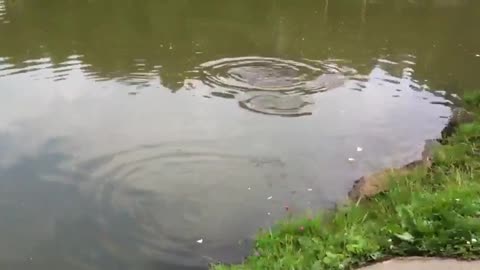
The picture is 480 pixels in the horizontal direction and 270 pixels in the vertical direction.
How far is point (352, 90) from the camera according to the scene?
1100 cm

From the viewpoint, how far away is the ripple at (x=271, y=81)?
10117 millimetres

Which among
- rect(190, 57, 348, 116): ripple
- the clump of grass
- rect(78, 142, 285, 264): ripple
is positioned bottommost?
rect(78, 142, 285, 264): ripple

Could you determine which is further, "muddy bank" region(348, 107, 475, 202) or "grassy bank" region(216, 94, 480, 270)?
"muddy bank" region(348, 107, 475, 202)

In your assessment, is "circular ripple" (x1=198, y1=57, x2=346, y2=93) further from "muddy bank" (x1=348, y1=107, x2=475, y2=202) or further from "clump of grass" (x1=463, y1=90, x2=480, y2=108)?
"muddy bank" (x1=348, y1=107, x2=475, y2=202)

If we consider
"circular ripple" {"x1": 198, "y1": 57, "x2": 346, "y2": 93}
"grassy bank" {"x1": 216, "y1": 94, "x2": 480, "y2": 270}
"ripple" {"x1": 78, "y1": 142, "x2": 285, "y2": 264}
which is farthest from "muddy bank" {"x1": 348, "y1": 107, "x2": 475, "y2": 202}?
"circular ripple" {"x1": 198, "y1": 57, "x2": 346, "y2": 93}

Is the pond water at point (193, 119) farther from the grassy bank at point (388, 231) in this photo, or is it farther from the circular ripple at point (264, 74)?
the grassy bank at point (388, 231)

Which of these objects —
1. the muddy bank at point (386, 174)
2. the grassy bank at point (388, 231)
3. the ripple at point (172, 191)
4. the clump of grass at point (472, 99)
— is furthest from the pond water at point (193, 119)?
the grassy bank at point (388, 231)

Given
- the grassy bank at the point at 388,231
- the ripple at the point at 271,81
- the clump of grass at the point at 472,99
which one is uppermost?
the grassy bank at the point at 388,231

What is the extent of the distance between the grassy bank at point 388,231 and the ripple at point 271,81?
3742 mm

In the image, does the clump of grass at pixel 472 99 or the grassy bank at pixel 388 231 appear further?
the clump of grass at pixel 472 99

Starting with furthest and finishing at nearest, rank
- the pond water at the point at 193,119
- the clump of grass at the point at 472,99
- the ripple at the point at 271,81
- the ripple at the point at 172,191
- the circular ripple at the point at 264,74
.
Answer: the circular ripple at the point at 264,74, the ripple at the point at 271,81, the clump of grass at the point at 472,99, the pond water at the point at 193,119, the ripple at the point at 172,191

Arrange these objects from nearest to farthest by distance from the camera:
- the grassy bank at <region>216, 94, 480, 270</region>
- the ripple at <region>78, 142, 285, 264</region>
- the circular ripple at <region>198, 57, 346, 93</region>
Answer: the grassy bank at <region>216, 94, 480, 270</region>, the ripple at <region>78, 142, 285, 264</region>, the circular ripple at <region>198, 57, 346, 93</region>

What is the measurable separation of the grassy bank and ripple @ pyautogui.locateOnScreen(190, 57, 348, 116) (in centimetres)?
374

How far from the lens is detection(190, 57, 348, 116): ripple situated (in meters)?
10.1
